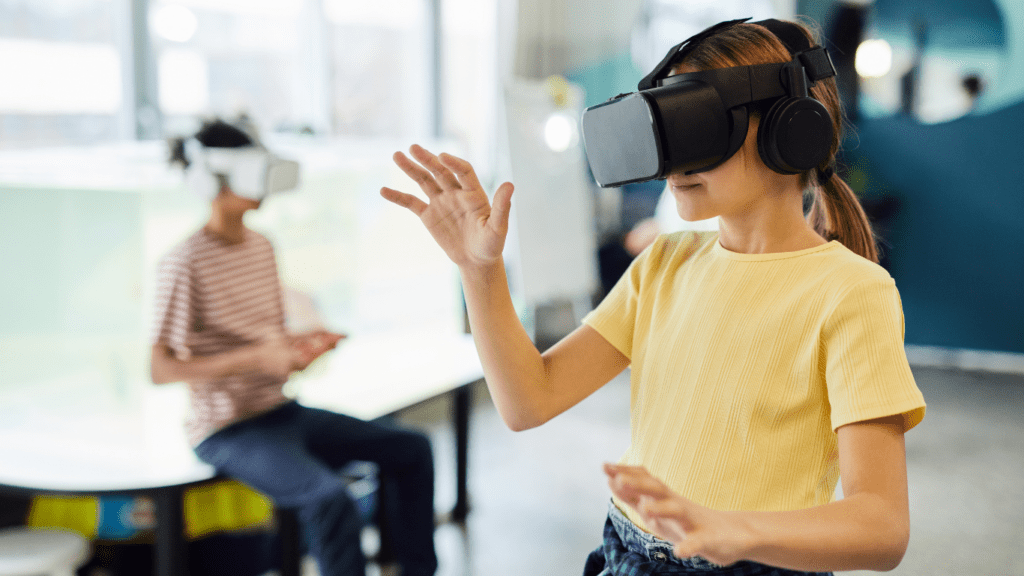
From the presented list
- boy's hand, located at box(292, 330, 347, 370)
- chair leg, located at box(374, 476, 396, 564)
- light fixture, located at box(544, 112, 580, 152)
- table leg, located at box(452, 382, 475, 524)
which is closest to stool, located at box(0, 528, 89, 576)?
boy's hand, located at box(292, 330, 347, 370)

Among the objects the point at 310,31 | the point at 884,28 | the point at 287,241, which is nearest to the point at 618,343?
the point at 287,241

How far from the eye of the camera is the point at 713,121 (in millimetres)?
747

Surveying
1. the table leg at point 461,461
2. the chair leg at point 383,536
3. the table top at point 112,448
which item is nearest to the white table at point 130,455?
the table top at point 112,448

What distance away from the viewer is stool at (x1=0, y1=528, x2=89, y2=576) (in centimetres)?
175

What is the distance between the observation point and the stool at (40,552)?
1.75m

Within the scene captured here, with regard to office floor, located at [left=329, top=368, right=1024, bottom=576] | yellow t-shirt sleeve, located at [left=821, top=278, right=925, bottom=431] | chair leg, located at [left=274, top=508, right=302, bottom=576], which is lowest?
office floor, located at [left=329, top=368, right=1024, bottom=576]

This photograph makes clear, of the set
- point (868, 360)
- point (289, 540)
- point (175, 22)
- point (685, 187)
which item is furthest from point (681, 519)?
point (175, 22)

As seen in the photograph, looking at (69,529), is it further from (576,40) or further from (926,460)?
(576,40)

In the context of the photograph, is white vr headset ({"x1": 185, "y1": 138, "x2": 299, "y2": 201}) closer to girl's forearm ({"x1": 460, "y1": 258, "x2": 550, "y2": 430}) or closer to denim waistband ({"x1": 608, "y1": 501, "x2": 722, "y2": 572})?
girl's forearm ({"x1": 460, "y1": 258, "x2": 550, "y2": 430})

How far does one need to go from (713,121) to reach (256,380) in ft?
5.07

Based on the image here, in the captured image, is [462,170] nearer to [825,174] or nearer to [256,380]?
[825,174]

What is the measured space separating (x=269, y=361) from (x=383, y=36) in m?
2.76

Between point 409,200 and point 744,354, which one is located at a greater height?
point 409,200

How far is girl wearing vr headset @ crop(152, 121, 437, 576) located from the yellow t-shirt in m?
1.17
